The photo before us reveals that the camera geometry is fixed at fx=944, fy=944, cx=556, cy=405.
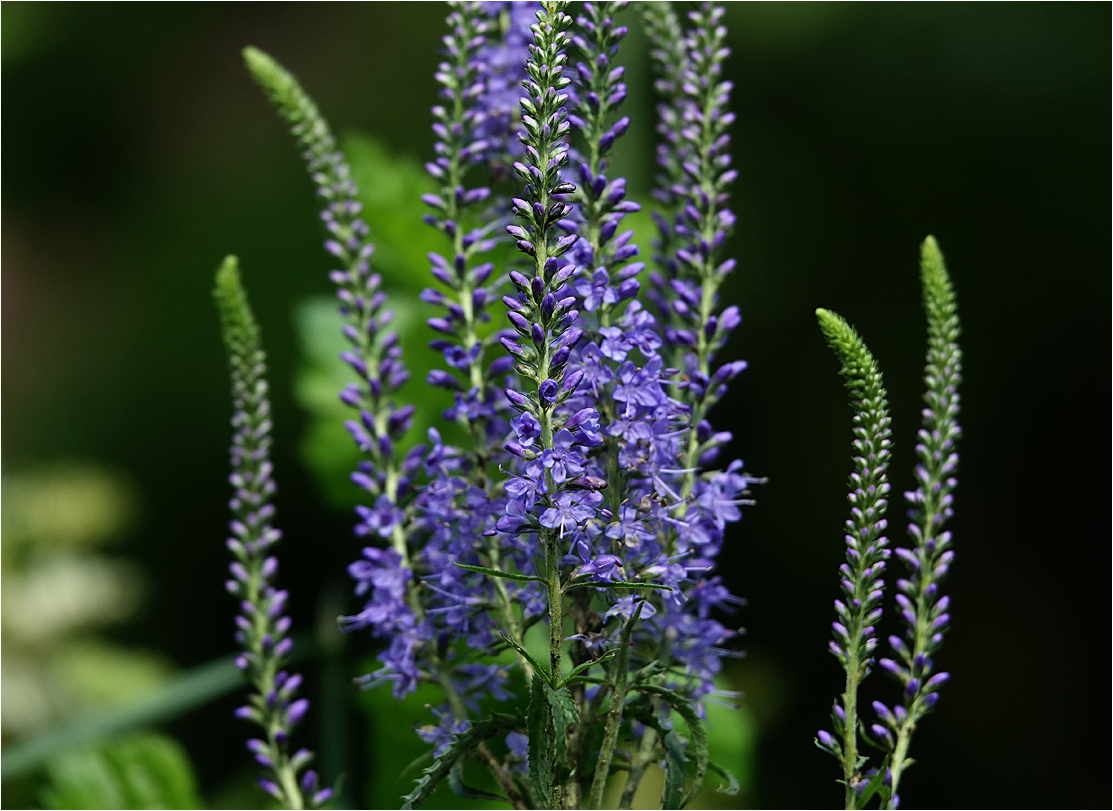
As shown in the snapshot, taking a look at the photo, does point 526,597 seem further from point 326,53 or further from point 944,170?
point 326,53

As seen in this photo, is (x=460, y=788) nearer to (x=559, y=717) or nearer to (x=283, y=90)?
(x=559, y=717)

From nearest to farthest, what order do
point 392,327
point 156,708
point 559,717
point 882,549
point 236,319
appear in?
1. point 559,717
2. point 882,549
3. point 236,319
4. point 156,708
5. point 392,327

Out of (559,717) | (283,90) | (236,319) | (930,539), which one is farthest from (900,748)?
(283,90)

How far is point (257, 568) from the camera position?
2.96ft

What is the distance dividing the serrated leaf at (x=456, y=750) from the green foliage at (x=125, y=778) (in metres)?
0.71

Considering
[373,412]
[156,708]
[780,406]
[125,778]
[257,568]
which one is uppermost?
[780,406]

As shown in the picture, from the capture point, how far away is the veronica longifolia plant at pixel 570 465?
67 cm

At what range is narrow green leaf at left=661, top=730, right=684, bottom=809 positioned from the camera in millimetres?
700

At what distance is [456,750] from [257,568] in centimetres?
31

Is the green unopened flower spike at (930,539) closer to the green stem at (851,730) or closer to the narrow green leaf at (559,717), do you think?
the green stem at (851,730)

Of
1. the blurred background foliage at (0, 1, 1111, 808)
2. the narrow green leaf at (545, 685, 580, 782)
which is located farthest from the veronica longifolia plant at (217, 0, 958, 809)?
the blurred background foliage at (0, 1, 1111, 808)

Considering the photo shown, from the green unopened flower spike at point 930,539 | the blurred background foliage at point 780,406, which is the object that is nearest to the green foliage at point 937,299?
the green unopened flower spike at point 930,539

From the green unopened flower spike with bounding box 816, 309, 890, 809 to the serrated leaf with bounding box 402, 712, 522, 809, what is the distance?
25 cm

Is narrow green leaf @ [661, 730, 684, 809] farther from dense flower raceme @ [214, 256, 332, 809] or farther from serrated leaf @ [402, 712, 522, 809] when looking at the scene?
dense flower raceme @ [214, 256, 332, 809]
